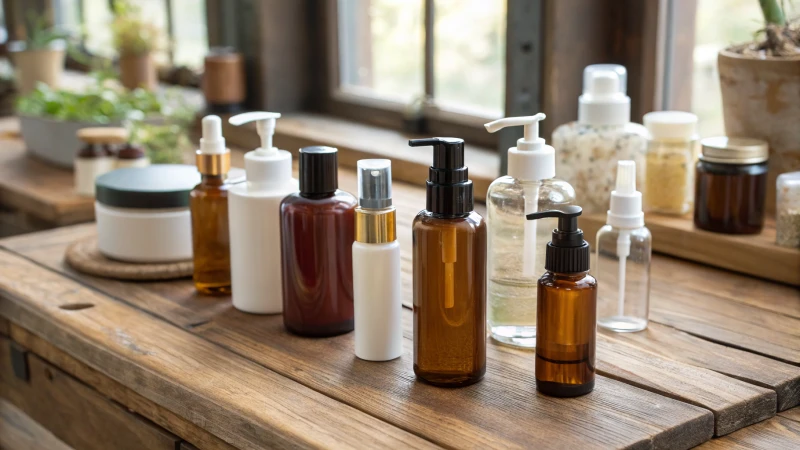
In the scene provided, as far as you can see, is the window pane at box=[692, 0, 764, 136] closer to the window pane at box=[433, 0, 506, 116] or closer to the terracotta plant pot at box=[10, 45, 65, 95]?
the window pane at box=[433, 0, 506, 116]

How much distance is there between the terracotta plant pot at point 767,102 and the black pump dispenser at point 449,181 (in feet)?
1.85

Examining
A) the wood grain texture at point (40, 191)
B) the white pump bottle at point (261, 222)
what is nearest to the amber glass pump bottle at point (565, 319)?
the white pump bottle at point (261, 222)

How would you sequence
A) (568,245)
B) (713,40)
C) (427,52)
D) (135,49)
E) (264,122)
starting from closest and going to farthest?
(568,245) → (264,122) → (713,40) → (427,52) → (135,49)

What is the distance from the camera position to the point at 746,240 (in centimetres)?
123

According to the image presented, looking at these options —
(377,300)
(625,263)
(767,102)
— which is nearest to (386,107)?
(767,102)

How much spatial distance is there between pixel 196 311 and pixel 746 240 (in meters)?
0.65

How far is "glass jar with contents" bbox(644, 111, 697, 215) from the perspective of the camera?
131 cm

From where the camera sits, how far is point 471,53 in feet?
5.87

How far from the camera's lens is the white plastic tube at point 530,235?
3.14 ft

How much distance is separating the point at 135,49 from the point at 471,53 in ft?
3.14

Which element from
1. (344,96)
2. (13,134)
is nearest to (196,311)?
(344,96)

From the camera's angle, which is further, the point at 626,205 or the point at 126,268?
the point at 126,268

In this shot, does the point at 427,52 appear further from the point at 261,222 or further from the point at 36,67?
the point at 36,67

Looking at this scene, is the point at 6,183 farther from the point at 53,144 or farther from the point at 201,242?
the point at 201,242
